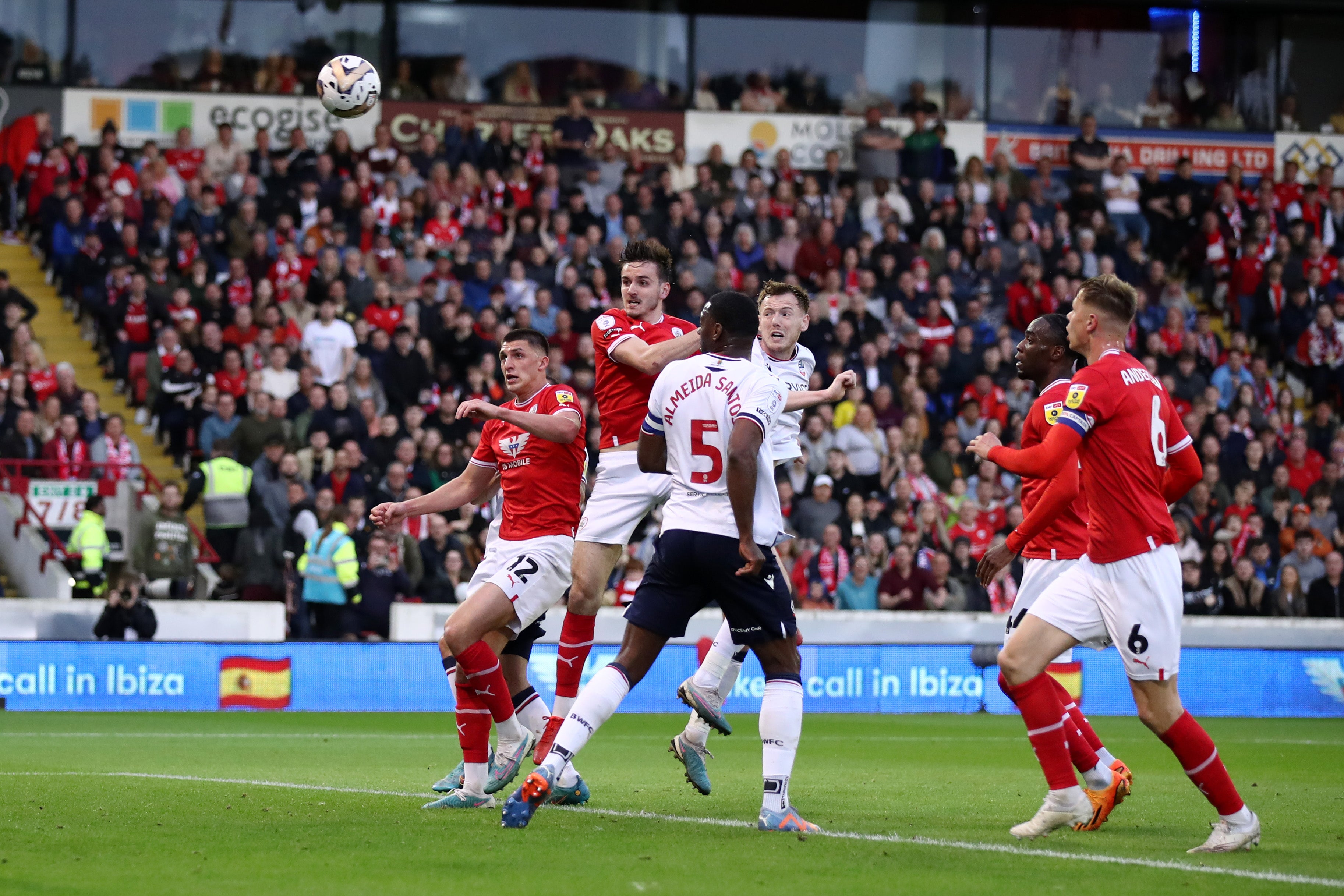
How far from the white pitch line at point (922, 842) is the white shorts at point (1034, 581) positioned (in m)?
1.91

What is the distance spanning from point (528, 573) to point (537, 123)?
66.3ft

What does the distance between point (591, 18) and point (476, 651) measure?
22.4 metres

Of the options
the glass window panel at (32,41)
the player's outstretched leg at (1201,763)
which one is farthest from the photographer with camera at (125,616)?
the player's outstretched leg at (1201,763)

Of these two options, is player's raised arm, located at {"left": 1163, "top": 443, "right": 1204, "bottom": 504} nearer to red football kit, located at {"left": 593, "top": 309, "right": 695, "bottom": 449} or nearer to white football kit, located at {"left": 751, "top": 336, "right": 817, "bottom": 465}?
white football kit, located at {"left": 751, "top": 336, "right": 817, "bottom": 465}

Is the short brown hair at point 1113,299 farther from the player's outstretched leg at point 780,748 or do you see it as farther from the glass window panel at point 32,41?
the glass window panel at point 32,41

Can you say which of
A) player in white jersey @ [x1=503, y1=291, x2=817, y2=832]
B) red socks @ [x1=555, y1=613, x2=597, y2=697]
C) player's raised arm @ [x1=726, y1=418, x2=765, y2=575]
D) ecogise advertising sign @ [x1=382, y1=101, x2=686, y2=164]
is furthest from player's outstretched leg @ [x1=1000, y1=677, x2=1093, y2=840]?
ecogise advertising sign @ [x1=382, y1=101, x2=686, y2=164]

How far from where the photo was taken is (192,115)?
27203 mm

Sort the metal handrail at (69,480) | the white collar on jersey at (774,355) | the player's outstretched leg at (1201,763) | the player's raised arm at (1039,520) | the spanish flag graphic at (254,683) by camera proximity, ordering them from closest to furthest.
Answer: the player's outstretched leg at (1201,763), the player's raised arm at (1039,520), the white collar on jersey at (774,355), the spanish flag graphic at (254,683), the metal handrail at (69,480)

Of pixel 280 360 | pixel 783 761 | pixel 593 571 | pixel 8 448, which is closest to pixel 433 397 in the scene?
pixel 280 360

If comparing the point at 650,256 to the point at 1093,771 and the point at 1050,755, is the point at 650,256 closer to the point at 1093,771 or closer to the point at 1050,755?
the point at 1050,755

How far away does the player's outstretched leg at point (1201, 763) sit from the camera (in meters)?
7.49

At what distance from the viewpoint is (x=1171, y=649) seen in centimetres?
763

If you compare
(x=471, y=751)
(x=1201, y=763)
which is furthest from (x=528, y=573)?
(x=1201, y=763)

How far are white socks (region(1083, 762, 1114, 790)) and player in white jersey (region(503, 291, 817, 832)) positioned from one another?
64.4 inches
